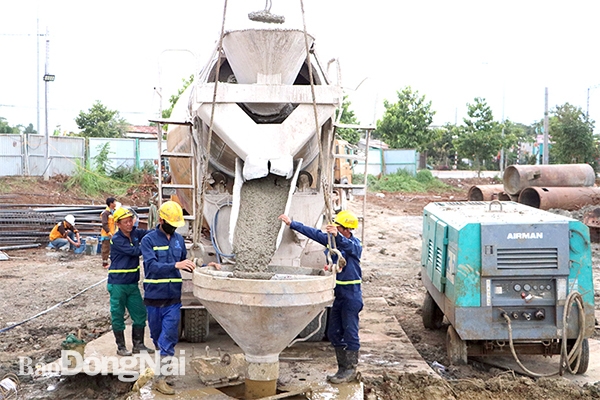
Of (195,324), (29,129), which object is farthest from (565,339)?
(29,129)

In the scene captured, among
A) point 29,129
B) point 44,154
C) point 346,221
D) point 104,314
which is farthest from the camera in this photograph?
point 29,129

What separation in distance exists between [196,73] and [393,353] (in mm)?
3653

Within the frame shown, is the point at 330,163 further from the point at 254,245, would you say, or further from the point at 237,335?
the point at 237,335

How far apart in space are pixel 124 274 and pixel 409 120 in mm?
32517

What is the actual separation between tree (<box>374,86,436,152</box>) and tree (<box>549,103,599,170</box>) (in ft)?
24.1

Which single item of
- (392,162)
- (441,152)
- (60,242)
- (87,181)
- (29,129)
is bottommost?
(60,242)

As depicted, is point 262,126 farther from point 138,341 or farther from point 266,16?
point 138,341

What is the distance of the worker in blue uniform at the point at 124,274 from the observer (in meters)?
6.62

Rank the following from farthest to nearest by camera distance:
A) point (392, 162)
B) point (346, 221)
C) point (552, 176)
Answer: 1. point (392, 162)
2. point (552, 176)
3. point (346, 221)

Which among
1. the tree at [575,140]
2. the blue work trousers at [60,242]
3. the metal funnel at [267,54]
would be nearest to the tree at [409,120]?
the tree at [575,140]

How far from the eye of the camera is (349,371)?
20.4 ft

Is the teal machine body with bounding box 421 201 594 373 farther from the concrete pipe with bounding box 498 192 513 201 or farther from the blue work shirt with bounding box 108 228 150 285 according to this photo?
the concrete pipe with bounding box 498 192 513 201

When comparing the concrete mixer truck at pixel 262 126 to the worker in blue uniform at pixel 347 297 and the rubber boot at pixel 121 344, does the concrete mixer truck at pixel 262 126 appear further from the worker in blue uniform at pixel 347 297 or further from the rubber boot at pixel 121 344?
the rubber boot at pixel 121 344

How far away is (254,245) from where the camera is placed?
6.02 meters
